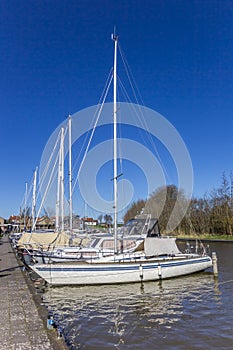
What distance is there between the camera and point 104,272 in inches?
761

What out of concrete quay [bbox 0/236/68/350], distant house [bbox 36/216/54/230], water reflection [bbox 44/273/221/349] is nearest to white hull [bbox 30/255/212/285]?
water reflection [bbox 44/273/221/349]

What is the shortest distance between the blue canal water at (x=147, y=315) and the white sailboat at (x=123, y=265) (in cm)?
56

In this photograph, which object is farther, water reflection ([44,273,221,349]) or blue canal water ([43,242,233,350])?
water reflection ([44,273,221,349])

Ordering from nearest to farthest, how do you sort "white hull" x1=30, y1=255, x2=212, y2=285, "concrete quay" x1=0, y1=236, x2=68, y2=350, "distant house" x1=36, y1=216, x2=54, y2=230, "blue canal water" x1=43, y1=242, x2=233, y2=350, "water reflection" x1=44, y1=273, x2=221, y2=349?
"concrete quay" x1=0, y1=236, x2=68, y2=350, "blue canal water" x1=43, y1=242, x2=233, y2=350, "water reflection" x1=44, y1=273, x2=221, y2=349, "white hull" x1=30, y1=255, x2=212, y2=285, "distant house" x1=36, y1=216, x2=54, y2=230

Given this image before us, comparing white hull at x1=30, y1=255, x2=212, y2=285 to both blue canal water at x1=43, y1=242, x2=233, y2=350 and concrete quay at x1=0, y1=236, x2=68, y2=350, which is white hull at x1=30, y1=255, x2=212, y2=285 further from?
concrete quay at x1=0, y1=236, x2=68, y2=350

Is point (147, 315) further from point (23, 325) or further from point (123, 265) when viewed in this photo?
point (123, 265)

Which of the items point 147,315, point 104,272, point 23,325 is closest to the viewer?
point 23,325

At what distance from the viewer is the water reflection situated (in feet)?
35.7

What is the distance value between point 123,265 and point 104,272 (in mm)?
1294

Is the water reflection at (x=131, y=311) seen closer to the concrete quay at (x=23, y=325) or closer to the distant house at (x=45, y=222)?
the concrete quay at (x=23, y=325)

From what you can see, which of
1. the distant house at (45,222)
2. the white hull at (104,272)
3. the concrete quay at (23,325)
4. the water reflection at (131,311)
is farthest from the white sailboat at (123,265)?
the distant house at (45,222)

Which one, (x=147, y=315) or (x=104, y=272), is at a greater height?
(x=104, y=272)

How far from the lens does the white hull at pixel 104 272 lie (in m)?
18.9

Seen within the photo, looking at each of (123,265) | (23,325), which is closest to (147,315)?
(23,325)
